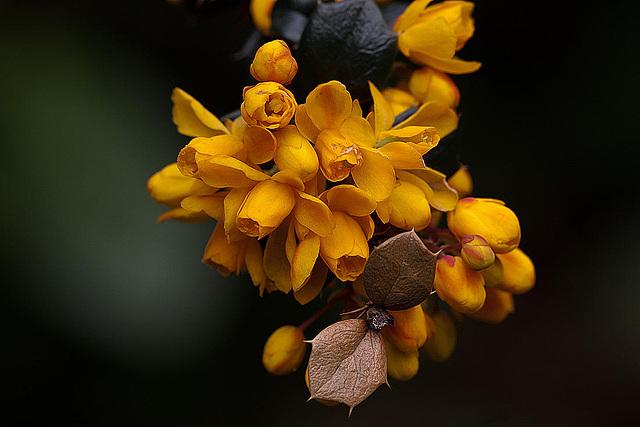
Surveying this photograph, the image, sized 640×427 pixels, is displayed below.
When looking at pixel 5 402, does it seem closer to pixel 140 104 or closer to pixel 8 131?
pixel 8 131

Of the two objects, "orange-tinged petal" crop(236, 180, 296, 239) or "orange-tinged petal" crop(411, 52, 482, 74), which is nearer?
"orange-tinged petal" crop(236, 180, 296, 239)

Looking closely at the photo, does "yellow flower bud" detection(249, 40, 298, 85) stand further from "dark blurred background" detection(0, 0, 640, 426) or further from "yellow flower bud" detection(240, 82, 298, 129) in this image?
"dark blurred background" detection(0, 0, 640, 426)

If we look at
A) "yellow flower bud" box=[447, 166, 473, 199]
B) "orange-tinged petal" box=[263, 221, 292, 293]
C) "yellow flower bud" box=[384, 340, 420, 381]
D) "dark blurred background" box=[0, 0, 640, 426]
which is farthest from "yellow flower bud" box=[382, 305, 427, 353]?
"dark blurred background" box=[0, 0, 640, 426]

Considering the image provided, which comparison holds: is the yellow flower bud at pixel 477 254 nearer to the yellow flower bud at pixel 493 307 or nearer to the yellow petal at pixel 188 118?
the yellow flower bud at pixel 493 307

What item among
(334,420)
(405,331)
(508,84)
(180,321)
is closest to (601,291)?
(508,84)


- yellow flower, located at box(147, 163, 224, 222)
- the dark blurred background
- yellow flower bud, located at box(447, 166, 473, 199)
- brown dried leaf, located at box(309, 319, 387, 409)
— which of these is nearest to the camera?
brown dried leaf, located at box(309, 319, 387, 409)

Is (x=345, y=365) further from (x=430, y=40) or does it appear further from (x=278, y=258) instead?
(x=430, y=40)
